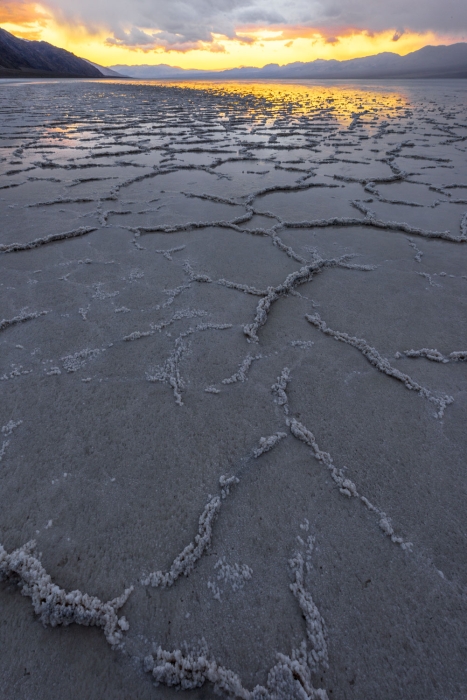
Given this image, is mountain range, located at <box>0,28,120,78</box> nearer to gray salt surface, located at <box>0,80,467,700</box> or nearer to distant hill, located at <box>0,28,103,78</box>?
distant hill, located at <box>0,28,103,78</box>

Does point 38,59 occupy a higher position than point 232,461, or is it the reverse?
point 38,59

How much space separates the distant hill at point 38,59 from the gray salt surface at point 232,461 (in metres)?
58.6

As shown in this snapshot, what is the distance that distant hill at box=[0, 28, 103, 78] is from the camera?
54231 millimetres

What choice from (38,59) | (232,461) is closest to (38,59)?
(38,59)

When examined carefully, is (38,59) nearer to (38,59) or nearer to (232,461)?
(38,59)

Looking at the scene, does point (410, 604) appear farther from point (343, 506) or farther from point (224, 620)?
point (224, 620)

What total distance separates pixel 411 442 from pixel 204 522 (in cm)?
75

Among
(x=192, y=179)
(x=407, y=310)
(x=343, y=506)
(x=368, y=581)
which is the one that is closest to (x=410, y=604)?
(x=368, y=581)

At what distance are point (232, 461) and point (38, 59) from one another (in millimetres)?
99704

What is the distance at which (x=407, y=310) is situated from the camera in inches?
73.8

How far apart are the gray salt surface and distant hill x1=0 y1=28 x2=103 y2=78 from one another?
58598 millimetres

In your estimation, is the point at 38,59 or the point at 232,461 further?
the point at 38,59

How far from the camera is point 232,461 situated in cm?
114

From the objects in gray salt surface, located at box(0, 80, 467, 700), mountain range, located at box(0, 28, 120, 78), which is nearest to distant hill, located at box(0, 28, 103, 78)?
mountain range, located at box(0, 28, 120, 78)
